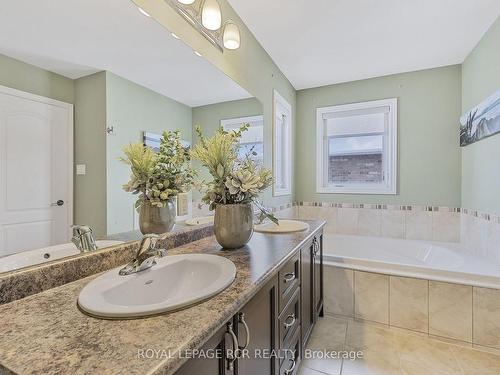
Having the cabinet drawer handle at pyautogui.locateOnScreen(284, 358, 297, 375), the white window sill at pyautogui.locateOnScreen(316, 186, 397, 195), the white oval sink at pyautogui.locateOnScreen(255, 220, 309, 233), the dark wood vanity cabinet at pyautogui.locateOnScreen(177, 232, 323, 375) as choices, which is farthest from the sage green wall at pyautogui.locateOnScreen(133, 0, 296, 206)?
the cabinet drawer handle at pyautogui.locateOnScreen(284, 358, 297, 375)

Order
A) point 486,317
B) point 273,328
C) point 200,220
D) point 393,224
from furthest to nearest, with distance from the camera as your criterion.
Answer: point 393,224 → point 486,317 → point 200,220 → point 273,328

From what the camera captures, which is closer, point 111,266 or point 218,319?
point 218,319

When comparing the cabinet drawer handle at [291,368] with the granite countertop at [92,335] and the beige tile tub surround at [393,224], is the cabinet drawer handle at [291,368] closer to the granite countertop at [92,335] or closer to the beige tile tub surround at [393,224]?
the granite countertop at [92,335]

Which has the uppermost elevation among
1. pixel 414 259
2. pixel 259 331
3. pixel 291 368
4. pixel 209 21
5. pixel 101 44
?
pixel 209 21

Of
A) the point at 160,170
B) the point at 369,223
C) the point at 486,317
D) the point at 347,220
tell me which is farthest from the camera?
the point at 347,220

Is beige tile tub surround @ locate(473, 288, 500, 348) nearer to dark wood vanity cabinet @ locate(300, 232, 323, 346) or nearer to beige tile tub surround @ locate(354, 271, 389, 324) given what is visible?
beige tile tub surround @ locate(354, 271, 389, 324)

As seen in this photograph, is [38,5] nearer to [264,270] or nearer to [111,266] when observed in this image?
[111,266]

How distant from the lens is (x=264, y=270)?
0.95 meters

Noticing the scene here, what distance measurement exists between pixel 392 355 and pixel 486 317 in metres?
0.67

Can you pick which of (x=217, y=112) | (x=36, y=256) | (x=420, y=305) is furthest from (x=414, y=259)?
(x=36, y=256)

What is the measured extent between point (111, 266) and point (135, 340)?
0.53 metres

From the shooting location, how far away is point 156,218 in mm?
1225

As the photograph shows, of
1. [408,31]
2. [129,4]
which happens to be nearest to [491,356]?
[408,31]

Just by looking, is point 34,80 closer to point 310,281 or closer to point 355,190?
point 310,281
